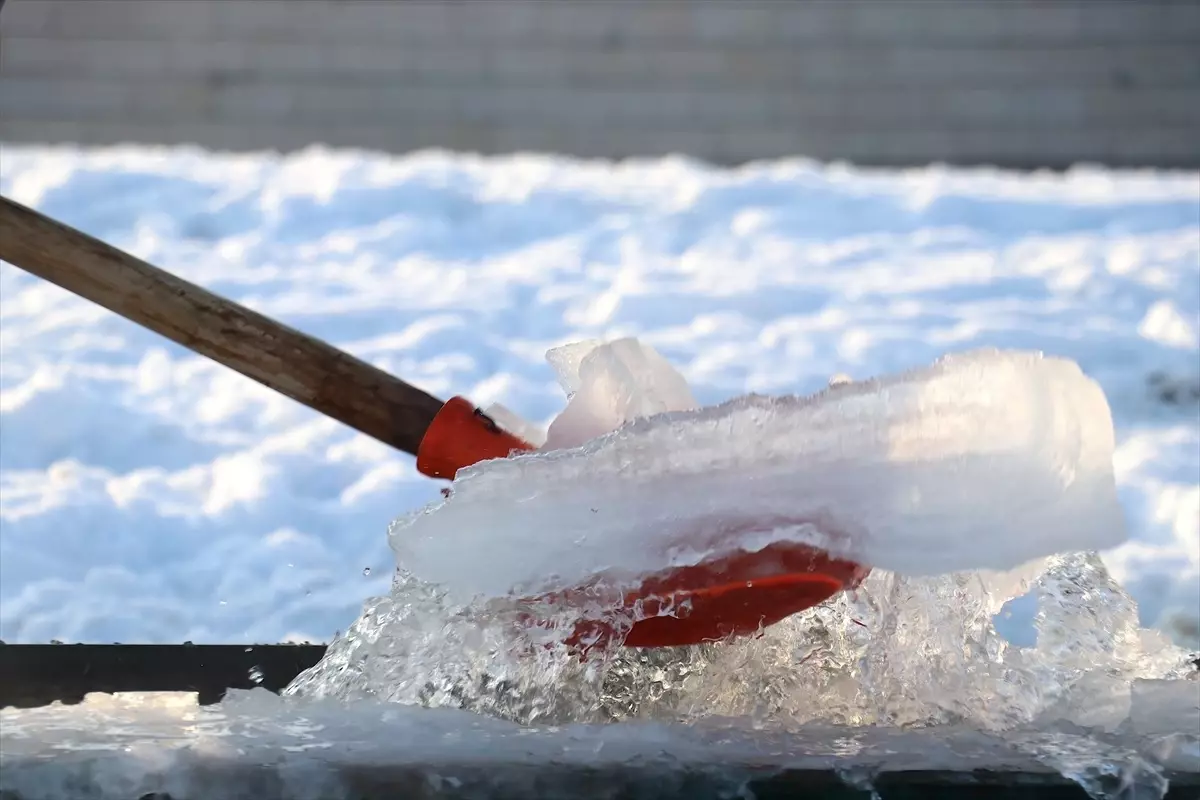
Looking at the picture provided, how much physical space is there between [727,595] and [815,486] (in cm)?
12

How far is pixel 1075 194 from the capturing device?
4008mm

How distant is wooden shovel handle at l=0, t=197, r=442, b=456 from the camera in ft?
3.38

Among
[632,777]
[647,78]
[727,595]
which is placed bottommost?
[632,777]

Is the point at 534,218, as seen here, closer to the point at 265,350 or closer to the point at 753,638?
the point at 265,350

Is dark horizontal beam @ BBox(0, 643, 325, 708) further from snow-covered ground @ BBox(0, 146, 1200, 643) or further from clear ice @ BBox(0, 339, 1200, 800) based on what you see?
snow-covered ground @ BBox(0, 146, 1200, 643)

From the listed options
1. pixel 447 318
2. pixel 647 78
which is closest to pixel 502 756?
pixel 447 318

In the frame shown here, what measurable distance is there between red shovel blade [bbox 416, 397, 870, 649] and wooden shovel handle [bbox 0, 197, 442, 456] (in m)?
0.31

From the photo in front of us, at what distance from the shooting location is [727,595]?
31.9 inches

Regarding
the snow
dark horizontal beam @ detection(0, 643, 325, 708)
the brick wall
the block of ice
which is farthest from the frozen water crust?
the brick wall

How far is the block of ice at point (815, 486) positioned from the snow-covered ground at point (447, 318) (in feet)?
4.73

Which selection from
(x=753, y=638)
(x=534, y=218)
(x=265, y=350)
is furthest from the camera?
(x=534, y=218)

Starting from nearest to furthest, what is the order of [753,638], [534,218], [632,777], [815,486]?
[632,777] → [815,486] → [753,638] → [534,218]

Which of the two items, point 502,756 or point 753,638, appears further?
point 753,638

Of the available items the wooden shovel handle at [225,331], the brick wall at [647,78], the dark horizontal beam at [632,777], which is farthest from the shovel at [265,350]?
the brick wall at [647,78]
